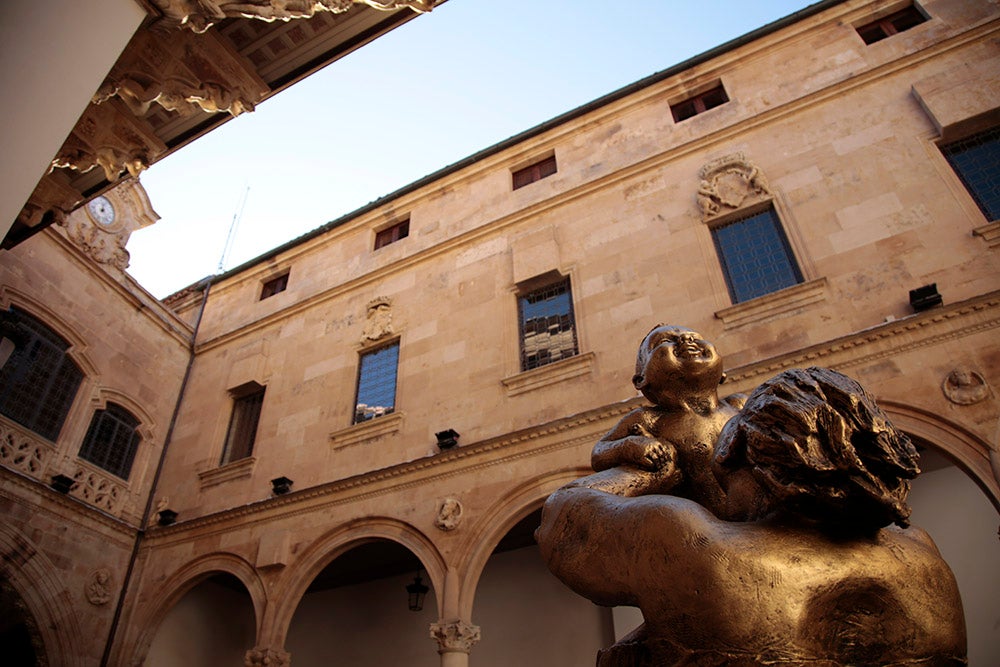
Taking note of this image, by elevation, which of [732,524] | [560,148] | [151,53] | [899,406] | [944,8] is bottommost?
[732,524]

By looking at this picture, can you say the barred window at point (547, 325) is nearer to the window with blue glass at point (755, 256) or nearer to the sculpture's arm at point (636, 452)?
the window with blue glass at point (755, 256)

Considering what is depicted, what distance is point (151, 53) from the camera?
6004mm

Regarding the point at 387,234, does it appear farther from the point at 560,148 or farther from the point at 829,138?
the point at 829,138

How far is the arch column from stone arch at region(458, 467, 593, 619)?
254 millimetres

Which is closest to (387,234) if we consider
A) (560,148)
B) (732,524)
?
(560,148)

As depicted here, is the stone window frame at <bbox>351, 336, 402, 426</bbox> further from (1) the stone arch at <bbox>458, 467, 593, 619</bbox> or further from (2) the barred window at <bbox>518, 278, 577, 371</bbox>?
(1) the stone arch at <bbox>458, 467, 593, 619</bbox>

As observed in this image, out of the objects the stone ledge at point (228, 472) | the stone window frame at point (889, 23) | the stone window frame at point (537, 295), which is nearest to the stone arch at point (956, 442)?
the stone window frame at point (537, 295)

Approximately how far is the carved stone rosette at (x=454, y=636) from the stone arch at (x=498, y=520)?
9.9 inches

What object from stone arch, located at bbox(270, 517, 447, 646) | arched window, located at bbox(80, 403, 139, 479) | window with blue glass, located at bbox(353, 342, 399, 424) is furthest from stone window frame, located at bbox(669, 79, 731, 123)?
arched window, located at bbox(80, 403, 139, 479)

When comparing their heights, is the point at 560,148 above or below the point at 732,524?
above

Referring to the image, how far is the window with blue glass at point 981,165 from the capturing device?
26.1 ft

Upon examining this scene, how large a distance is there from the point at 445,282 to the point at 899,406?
7.37 meters

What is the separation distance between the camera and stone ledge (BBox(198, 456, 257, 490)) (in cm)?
1155

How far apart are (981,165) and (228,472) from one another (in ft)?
42.3
